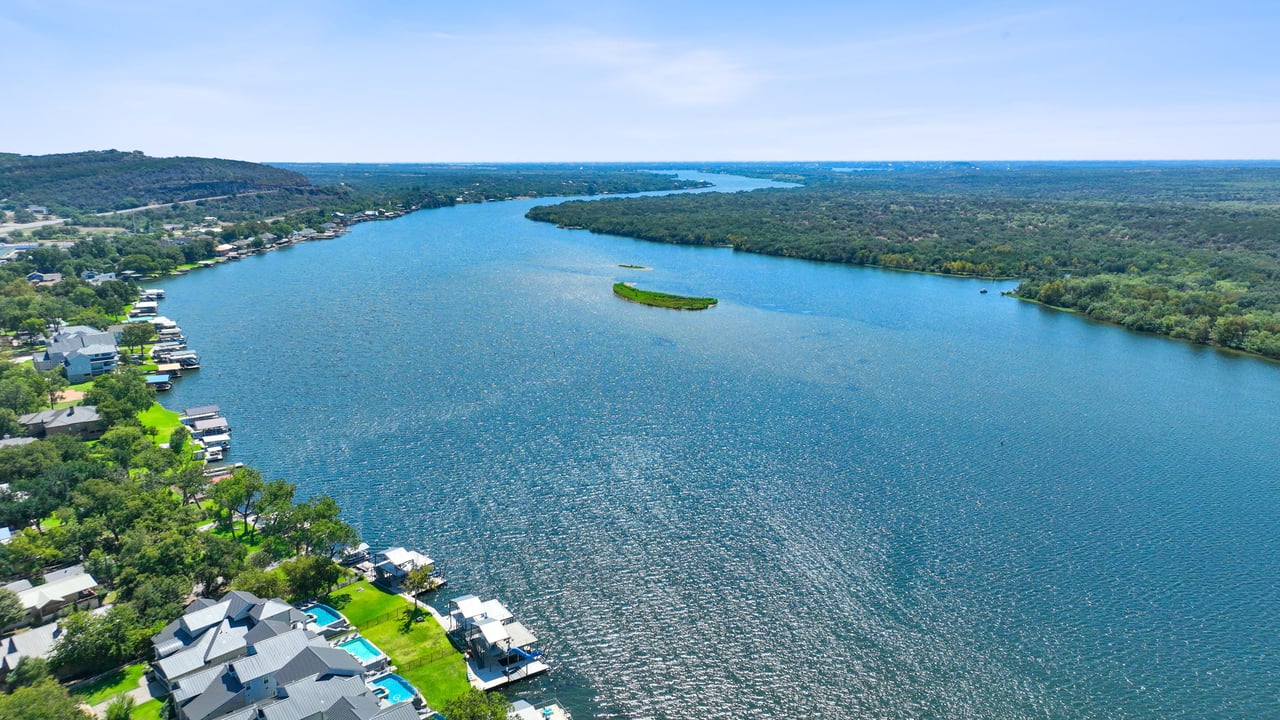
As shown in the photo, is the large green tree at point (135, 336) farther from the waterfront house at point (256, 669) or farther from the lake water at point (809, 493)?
the waterfront house at point (256, 669)

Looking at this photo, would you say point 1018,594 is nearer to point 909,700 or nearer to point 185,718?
point 909,700

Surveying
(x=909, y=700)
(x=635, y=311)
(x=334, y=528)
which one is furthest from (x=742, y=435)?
(x=635, y=311)

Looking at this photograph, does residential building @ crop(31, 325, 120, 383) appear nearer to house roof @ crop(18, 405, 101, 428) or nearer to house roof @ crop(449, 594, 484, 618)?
house roof @ crop(18, 405, 101, 428)

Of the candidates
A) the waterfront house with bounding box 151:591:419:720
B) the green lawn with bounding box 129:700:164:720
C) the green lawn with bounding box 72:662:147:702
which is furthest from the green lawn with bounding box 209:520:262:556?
the green lawn with bounding box 129:700:164:720

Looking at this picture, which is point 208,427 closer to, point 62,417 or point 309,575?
point 62,417

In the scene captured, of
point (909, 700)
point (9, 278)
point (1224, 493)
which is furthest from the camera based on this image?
point (9, 278)

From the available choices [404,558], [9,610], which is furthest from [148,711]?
[404,558]
